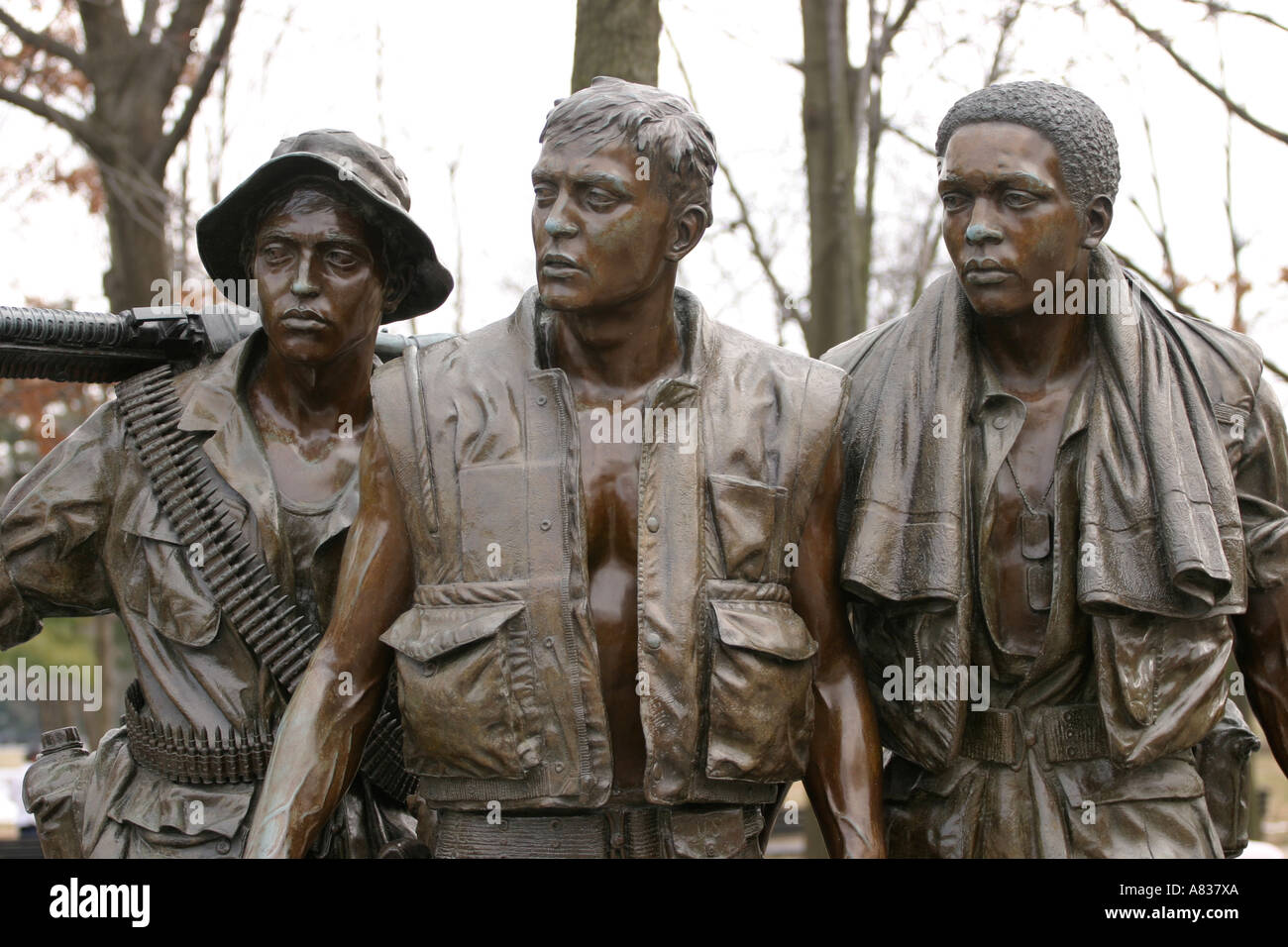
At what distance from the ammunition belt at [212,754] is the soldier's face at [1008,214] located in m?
2.74

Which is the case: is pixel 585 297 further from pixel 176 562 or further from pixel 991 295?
pixel 176 562

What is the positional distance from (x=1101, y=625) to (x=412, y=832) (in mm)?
2472

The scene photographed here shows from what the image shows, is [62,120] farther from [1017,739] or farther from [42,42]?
[1017,739]

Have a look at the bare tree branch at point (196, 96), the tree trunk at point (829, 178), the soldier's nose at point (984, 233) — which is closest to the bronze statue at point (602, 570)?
the soldier's nose at point (984, 233)

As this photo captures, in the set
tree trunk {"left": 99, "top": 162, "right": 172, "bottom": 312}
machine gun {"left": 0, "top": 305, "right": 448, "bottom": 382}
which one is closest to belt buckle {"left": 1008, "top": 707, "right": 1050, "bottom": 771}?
machine gun {"left": 0, "top": 305, "right": 448, "bottom": 382}

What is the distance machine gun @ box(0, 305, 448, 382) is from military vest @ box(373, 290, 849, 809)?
100cm

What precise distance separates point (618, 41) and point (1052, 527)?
11.7ft

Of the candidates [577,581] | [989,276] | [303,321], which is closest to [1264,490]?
[989,276]

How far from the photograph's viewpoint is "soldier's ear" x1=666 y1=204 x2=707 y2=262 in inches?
194

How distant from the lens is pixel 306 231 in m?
5.82

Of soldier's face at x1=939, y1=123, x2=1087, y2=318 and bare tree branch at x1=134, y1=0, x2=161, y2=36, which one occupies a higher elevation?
bare tree branch at x1=134, y1=0, x2=161, y2=36

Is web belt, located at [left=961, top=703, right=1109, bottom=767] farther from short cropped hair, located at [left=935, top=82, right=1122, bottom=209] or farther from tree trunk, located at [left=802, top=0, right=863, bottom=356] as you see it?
tree trunk, located at [left=802, top=0, right=863, bottom=356]

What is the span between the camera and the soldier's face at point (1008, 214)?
5.07 meters

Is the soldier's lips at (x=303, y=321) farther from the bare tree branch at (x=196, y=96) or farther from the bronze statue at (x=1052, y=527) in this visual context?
the bare tree branch at (x=196, y=96)
